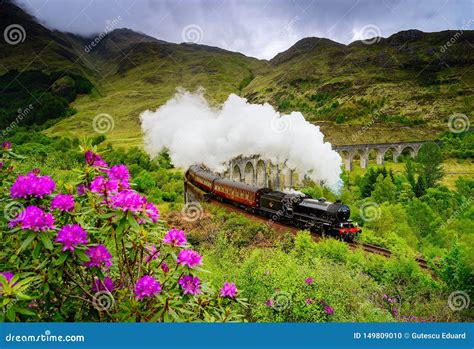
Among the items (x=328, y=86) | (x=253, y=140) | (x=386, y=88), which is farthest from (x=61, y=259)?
(x=328, y=86)

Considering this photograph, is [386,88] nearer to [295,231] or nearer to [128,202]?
[295,231]

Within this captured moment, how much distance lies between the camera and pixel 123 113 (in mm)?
136375

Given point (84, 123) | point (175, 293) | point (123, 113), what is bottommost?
point (175, 293)

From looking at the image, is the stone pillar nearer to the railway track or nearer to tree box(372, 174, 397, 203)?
tree box(372, 174, 397, 203)

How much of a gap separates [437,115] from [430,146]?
244 feet

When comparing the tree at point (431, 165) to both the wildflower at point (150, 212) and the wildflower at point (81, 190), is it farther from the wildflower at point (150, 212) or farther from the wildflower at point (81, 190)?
the wildflower at point (81, 190)

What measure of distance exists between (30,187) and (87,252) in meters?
0.84

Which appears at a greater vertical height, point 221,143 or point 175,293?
point 221,143

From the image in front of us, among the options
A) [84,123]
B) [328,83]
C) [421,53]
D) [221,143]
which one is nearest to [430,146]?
[221,143]

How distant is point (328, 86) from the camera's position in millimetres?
162500

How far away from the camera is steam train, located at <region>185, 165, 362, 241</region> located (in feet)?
64.6

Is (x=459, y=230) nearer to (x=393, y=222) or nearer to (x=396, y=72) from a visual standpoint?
(x=393, y=222)

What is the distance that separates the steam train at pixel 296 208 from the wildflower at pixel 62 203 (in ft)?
55.4

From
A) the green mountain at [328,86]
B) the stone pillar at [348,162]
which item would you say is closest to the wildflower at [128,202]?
the stone pillar at [348,162]
